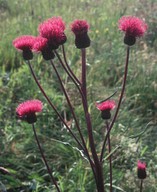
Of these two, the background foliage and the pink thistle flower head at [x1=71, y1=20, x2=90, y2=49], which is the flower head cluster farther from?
the background foliage

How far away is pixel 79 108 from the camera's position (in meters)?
3.07

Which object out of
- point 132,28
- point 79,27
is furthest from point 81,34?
point 132,28

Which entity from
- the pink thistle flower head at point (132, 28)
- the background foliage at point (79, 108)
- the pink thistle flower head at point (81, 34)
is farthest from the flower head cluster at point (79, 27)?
the background foliage at point (79, 108)

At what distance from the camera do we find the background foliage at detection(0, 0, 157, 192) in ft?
8.01

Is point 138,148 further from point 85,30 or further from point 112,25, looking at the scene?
point 112,25

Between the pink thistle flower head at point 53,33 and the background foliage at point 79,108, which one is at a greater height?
the pink thistle flower head at point 53,33

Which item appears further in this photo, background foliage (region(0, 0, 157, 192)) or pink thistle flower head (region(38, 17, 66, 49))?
background foliage (region(0, 0, 157, 192))

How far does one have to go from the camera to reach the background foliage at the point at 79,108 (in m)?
2.44

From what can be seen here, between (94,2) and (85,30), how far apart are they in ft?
16.0

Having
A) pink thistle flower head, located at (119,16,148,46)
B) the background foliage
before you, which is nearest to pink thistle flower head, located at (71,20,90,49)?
pink thistle flower head, located at (119,16,148,46)

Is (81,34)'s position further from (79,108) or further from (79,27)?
(79,108)

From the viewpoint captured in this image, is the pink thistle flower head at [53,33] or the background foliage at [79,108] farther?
the background foliage at [79,108]

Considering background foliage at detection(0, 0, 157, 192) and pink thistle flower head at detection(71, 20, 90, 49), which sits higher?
pink thistle flower head at detection(71, 20, 90, 49)

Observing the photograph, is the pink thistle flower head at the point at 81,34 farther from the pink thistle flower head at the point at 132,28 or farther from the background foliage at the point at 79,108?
the background foliage at the point at 79,108
